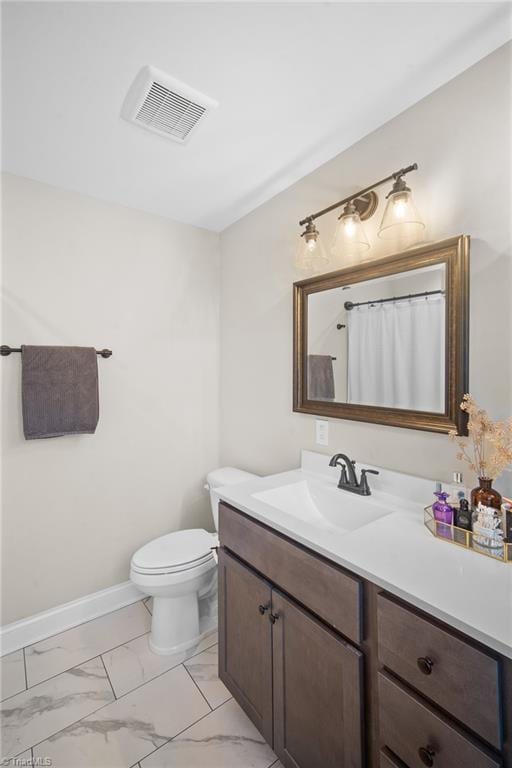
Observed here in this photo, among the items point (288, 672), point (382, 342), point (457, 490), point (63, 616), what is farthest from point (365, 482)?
point (63, 616)

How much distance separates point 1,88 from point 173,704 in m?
2.46

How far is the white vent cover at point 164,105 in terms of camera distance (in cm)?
124

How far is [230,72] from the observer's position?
1217 millimetres

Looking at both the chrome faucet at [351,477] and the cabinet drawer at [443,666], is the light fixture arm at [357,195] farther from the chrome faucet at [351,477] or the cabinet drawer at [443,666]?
the cabinet drawer at [443,666]

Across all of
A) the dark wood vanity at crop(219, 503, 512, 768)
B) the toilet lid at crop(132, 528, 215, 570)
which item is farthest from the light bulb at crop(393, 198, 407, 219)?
the toilet lid at crop(132, 528, 215, 570)

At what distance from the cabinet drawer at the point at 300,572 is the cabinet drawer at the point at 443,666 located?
0.28 feet

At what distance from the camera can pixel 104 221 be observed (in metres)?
2.06

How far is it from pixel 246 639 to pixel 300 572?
→ 466 millimetres

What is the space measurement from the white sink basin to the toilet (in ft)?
1.12

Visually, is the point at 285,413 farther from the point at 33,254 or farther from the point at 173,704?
the point at 33,254

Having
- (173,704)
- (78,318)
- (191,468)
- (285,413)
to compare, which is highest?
(78,318)

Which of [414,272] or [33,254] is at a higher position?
[33,254]

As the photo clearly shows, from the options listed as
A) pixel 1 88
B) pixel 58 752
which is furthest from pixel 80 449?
pixel 1 88

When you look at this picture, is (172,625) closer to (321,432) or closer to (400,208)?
(321,432)
